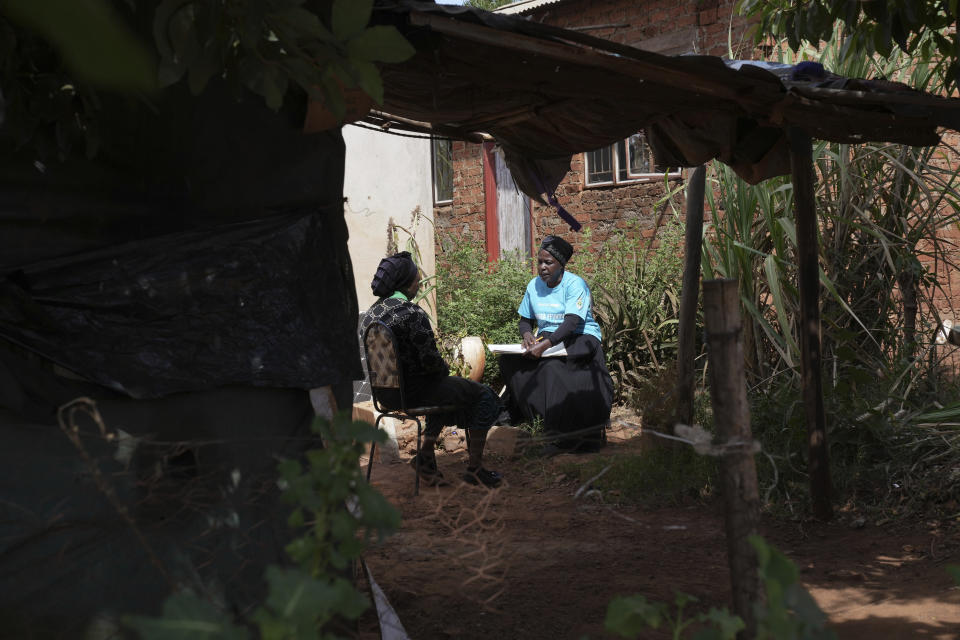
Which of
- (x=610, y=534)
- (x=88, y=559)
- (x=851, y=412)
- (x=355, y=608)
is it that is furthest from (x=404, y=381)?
(x=355, y=608)

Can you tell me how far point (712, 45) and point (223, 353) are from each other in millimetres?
8129

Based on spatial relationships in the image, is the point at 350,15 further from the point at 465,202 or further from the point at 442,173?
the point at 442,173

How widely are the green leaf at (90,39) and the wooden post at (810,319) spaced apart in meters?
4.36

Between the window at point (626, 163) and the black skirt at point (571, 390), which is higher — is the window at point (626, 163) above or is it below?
above

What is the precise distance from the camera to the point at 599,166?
10.4 meters

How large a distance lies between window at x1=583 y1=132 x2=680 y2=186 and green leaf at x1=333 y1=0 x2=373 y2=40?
8.78 meters

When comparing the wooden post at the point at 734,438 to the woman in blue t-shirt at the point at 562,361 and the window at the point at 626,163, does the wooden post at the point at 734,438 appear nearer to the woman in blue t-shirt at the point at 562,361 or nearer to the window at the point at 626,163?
the woman in blue t-shirt at the point at 562,361

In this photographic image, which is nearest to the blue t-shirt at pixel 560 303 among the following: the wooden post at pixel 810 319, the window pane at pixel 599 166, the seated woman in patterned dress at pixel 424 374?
the seated woman in patterned dress at pixel 424 374

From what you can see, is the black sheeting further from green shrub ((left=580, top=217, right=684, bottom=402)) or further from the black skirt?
green shrub ((left=580, top=217, right=684, bottom=402))

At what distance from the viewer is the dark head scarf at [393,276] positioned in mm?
5574

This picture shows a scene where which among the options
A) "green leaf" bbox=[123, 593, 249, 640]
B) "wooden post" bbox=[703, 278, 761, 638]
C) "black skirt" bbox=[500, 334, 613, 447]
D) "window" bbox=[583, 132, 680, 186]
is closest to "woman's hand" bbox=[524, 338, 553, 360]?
"black skirt" bbox=[500, 334, 613, 447]

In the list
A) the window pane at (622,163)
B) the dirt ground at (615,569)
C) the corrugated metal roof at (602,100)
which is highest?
the window pane at (622,163)

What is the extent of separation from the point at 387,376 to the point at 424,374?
0.24 m

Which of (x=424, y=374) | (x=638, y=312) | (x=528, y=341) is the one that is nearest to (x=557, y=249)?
(x=528, y=341)
